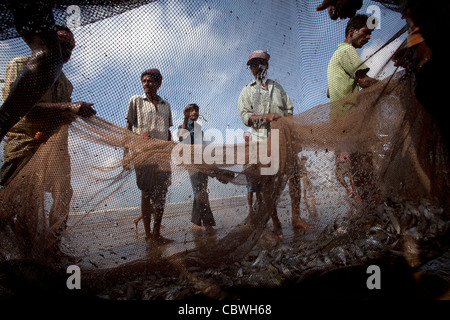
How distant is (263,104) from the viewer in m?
3.02

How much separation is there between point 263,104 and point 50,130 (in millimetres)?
2218

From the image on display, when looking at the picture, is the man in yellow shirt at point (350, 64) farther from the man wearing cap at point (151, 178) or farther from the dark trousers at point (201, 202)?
the man wearing cap at point (151, 178)

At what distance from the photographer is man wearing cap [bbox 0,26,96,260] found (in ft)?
6.10

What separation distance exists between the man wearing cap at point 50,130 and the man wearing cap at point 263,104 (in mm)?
1590

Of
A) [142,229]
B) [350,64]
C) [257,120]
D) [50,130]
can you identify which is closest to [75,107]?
[50,130]

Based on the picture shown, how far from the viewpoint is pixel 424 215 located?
67.2 inches

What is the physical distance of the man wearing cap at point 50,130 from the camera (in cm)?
186

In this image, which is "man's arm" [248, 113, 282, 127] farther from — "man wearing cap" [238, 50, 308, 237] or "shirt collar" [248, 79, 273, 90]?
"shirt collar" [248, 79, 273, 90]

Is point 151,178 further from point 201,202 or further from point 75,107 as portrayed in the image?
point 75,107

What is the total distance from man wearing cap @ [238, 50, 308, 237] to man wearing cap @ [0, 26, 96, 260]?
1590 mm

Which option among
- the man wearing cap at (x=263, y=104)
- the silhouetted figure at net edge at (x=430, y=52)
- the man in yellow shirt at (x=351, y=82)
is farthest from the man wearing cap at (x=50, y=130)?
the silhouetted figure at net edge at (x=430, y=52)

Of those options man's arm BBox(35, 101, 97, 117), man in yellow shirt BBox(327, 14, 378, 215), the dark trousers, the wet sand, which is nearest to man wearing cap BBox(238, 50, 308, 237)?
the wet sand

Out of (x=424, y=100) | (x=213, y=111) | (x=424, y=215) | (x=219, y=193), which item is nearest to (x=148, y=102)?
(x=213, y=111)
